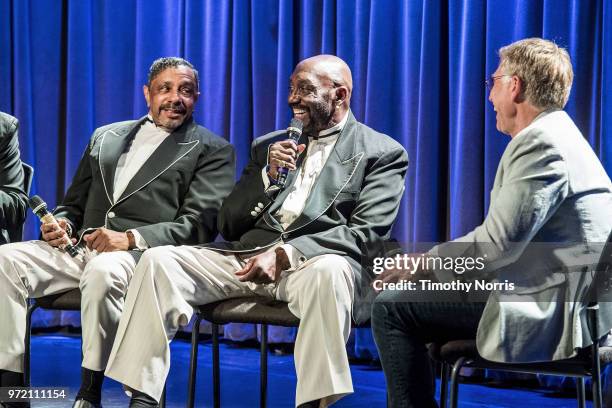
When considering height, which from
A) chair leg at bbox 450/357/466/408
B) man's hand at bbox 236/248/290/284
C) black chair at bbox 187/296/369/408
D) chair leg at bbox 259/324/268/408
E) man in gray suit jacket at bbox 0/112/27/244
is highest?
man in gray suit jacket at bbox 0/112/27/244

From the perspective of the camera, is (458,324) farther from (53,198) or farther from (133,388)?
(53,198)

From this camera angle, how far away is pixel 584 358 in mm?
2289

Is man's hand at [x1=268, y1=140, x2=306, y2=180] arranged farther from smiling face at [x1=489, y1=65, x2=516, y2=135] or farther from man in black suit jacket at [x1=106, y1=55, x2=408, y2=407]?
smiling face at [x1=489, y1=65, x2=516, y2=135]

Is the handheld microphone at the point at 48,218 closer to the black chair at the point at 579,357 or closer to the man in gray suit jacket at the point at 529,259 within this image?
the man in gray suit jacket at the point at 529,259

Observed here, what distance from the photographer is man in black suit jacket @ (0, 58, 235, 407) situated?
9.77ft

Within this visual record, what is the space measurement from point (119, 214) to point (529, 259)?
1784mm

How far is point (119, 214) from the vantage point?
11.5 ft

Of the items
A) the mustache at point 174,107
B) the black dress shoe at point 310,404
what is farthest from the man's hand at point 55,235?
the black dress shoe at point 310,404

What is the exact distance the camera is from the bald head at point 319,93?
10.7ft

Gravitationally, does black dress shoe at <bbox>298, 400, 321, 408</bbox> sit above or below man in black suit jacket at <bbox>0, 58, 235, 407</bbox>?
below

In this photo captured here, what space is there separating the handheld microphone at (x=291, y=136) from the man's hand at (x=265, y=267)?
0.33m

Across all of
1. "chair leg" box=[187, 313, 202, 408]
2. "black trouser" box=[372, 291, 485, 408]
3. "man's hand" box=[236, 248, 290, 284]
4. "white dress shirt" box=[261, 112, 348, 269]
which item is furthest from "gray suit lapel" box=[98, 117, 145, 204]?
"black trouser" box=[372, 291, 485, 408]

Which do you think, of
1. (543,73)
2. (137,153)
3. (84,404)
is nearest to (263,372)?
(84,404)

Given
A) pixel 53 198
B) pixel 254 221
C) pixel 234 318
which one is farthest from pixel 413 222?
pixel 53 198
